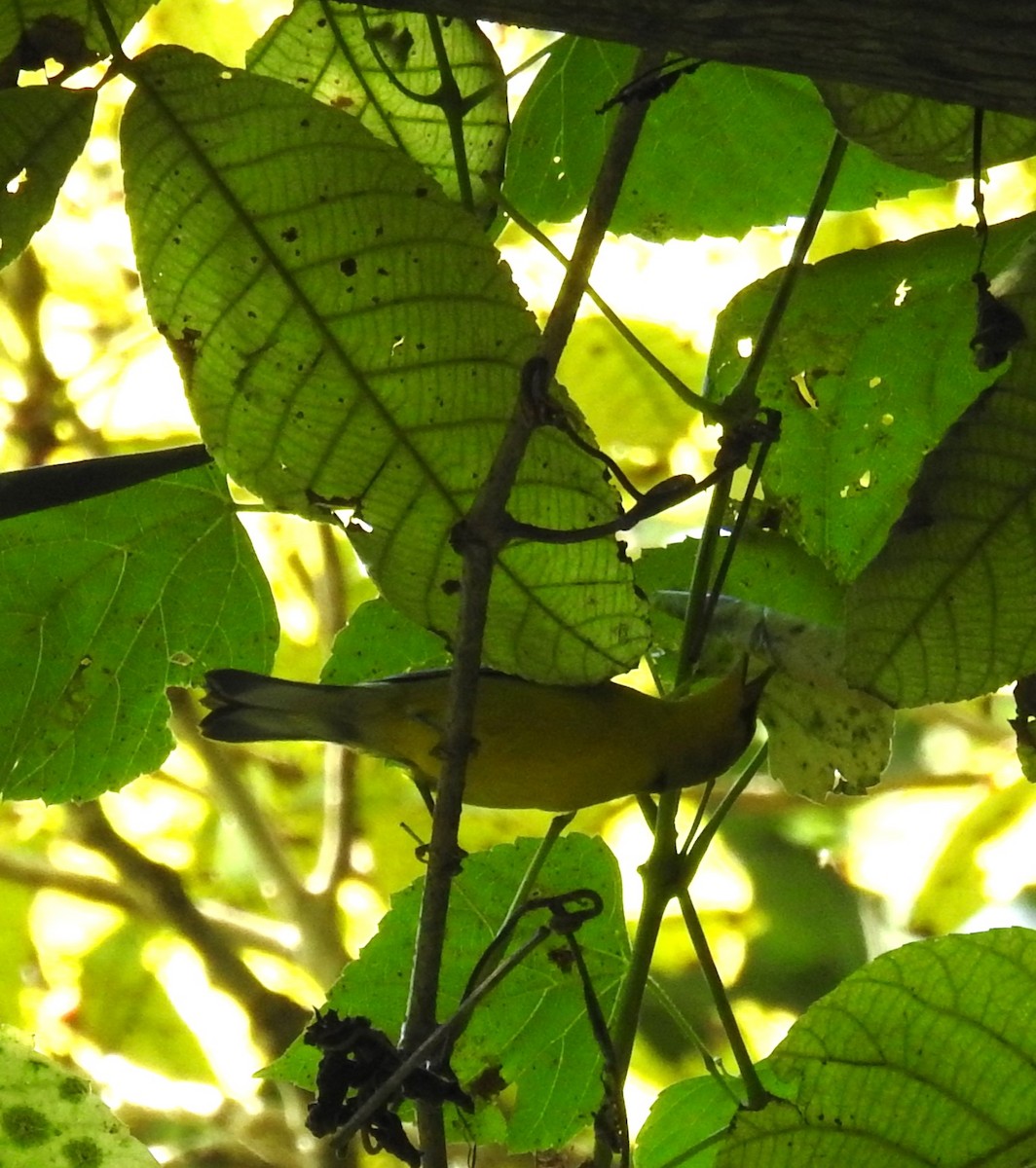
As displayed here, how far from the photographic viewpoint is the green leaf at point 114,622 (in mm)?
850

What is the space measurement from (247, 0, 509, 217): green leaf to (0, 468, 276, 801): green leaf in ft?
0.83

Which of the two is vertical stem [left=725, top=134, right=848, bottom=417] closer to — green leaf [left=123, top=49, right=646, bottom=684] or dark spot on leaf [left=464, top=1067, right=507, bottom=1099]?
green leaf [left=123, top=49, right=646, bottom=684]

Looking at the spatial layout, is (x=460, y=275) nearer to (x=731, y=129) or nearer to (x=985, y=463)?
(x=985, y=463)

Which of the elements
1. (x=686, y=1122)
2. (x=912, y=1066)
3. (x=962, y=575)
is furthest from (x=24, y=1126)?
(x=962, y=575)

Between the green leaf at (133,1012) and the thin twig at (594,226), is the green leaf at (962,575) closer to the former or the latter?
the thin twig at (594,226)

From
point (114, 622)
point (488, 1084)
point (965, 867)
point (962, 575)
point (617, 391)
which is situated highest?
point (617, 391)

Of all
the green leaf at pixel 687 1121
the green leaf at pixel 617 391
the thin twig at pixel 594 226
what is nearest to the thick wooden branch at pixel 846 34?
the thin twig at pixel 594 226

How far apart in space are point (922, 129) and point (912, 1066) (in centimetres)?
47

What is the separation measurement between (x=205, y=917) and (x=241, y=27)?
3.77 ft

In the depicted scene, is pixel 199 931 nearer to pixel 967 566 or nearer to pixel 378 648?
pixel 378 648

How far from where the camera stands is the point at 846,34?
42 cm

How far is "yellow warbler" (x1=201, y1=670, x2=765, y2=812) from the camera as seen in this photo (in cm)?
68

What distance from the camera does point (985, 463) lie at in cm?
58

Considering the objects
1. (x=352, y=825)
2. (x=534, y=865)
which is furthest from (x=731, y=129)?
(x=352, y=825)
